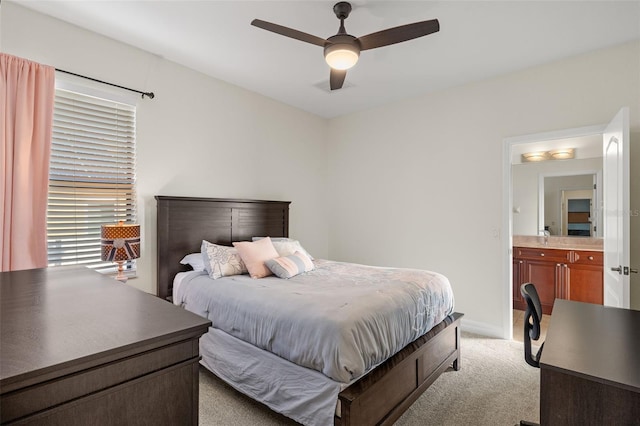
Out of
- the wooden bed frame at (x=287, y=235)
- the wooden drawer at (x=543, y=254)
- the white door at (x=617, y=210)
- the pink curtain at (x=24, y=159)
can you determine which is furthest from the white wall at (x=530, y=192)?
the pink curtain at (x=24, y=159)

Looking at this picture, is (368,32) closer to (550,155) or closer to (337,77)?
(337,77)

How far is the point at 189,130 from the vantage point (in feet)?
11.3

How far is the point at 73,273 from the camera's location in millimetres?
1568

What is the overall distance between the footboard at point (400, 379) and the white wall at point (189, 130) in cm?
232

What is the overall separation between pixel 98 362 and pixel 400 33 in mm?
2262

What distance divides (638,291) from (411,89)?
2.96 m

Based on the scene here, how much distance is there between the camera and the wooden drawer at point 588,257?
3883 mm

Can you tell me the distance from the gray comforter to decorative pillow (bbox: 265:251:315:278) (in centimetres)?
7

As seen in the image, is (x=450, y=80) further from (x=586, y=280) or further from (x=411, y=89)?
(x=586, y=280)

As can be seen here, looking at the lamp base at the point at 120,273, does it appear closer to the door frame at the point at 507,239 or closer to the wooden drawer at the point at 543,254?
the door frame at the point at 507,239

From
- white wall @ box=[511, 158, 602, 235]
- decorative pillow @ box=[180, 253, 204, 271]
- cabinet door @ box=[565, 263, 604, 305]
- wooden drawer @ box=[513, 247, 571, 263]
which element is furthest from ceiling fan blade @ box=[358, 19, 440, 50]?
white wall @ box=[511, 158, 602, 235]

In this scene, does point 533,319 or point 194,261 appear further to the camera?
point 194,261

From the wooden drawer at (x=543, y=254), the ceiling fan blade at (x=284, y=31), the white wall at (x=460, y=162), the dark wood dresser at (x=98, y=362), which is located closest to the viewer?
the dark wood dresser at (x=98, y=362)

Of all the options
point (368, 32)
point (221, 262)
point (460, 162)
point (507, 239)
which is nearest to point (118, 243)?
point (221, 262)
